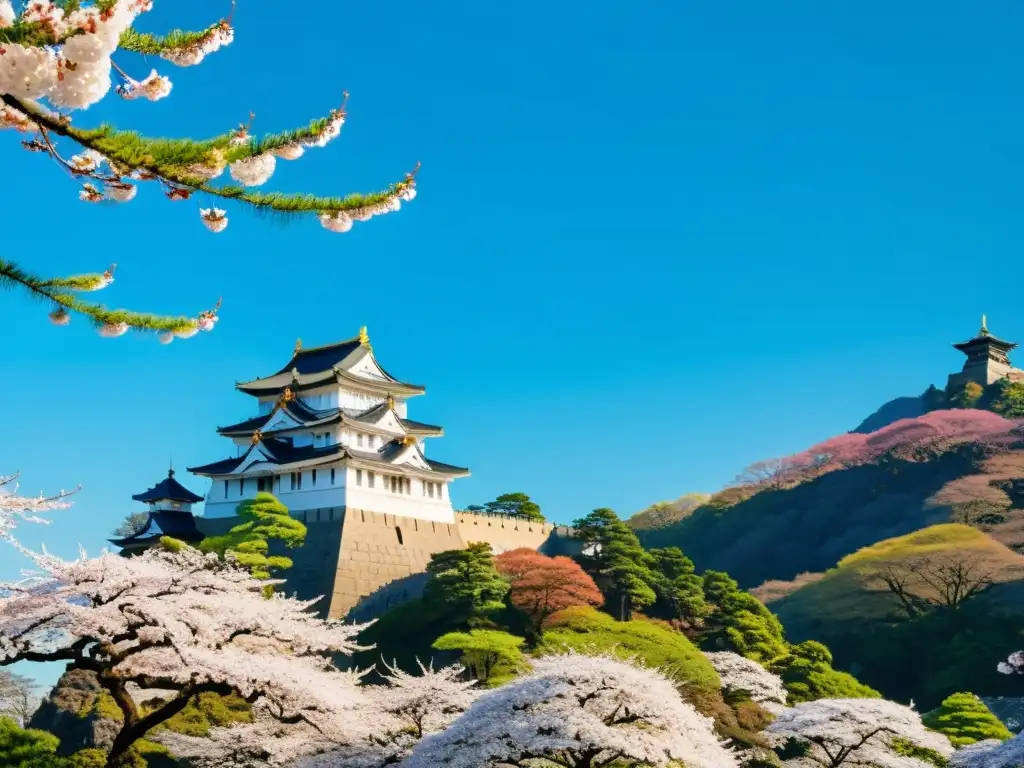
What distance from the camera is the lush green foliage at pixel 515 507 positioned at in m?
57.8

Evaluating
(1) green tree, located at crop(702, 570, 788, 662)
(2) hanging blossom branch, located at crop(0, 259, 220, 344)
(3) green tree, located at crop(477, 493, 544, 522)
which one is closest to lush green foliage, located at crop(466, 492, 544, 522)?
(3) green tree, located at crop(477, 493, 544, 522)

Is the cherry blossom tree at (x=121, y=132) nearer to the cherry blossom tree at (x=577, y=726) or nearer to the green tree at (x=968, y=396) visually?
the cherry blossom tree at (x=577, y=726)

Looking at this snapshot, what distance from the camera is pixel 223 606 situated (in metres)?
18.5

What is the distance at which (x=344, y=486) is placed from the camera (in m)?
45.2

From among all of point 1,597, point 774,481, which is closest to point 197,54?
point 1,597

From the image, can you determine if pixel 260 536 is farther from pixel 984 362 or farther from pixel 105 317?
pixel 984 362

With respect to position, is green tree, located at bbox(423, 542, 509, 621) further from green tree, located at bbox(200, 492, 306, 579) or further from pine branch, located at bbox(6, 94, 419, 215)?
pine branch, located at bbox(6, 94, 419, 215)

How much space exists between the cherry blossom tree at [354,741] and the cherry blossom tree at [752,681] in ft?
50.4

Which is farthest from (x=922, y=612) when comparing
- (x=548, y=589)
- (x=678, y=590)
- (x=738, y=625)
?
(x=548, y=589)

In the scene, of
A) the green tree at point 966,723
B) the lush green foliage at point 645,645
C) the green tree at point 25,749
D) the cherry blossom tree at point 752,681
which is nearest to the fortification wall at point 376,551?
the lush green foliage at point 645,645

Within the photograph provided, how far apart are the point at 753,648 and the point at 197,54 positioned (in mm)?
37239

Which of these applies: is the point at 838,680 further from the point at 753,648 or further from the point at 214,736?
the point at 214,736

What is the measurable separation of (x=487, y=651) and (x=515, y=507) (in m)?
24.6

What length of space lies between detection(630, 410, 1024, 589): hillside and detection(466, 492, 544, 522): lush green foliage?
15.3 m
